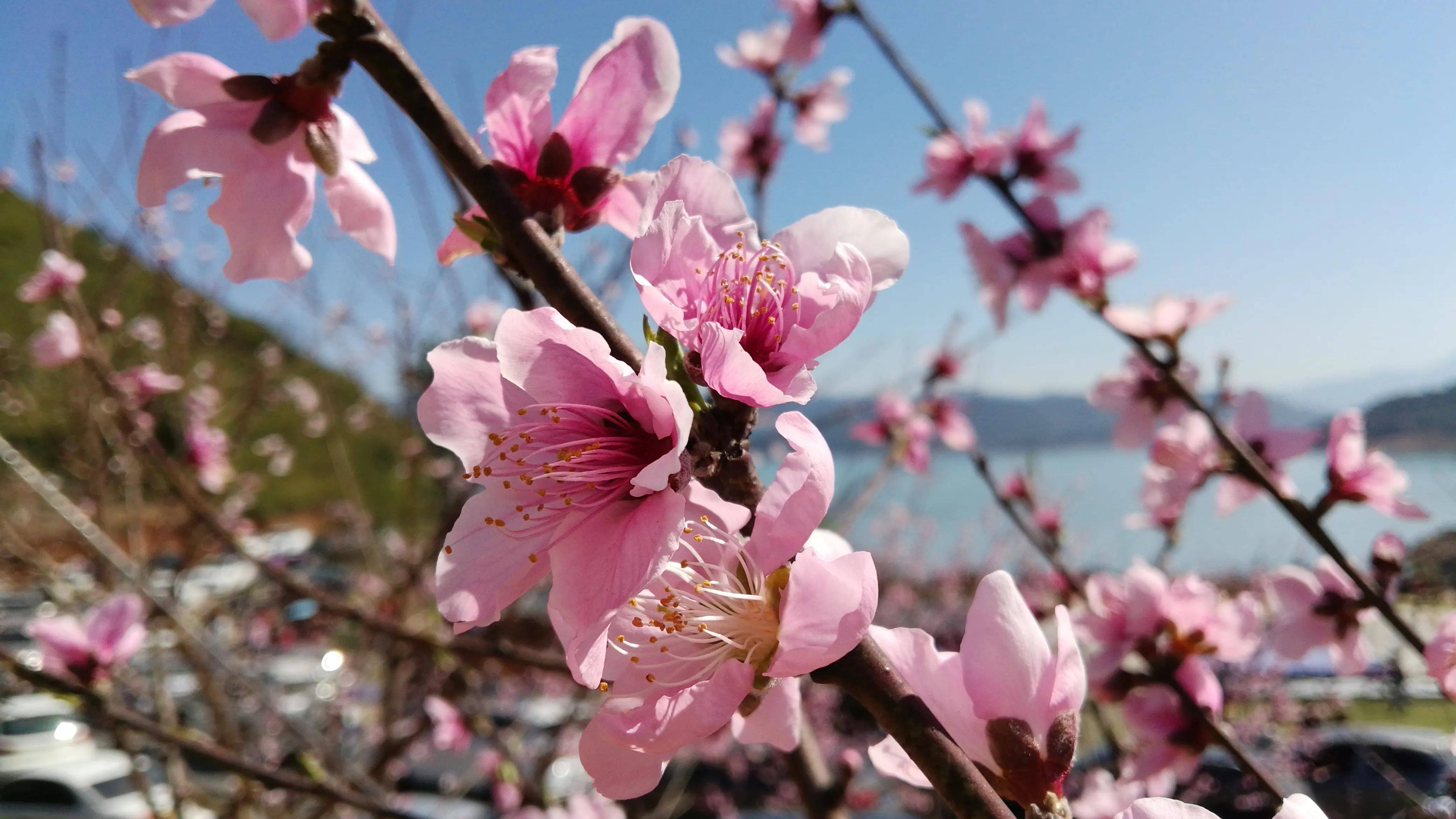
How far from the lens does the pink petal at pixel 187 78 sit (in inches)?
22.6

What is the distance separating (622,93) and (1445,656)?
1025 millimetres

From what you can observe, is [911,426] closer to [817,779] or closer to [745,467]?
[817,779]

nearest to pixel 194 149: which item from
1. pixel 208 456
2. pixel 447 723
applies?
pixel 447 723

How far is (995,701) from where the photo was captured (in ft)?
1.60

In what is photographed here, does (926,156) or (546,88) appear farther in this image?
(926,156)

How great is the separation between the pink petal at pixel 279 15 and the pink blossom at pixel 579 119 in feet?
0.52

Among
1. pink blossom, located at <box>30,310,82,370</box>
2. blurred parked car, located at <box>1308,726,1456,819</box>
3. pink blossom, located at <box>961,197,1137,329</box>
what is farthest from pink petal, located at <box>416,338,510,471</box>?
pink blossom, located at <box>30,310,82,370</box>

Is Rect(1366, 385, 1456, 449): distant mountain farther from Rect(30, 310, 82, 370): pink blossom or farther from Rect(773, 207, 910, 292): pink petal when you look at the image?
Rect(30, 310, 82, 370): pink blossom

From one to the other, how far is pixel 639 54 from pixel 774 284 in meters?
0.23

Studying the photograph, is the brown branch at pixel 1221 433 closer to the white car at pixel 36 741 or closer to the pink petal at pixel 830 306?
the pink petal at pixel 830 306

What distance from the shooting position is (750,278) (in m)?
0.52

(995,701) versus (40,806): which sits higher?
(995,701)

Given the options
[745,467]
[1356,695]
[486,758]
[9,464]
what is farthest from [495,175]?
[1356,695]

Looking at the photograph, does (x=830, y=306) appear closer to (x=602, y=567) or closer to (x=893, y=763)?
(x=602, y=567)
